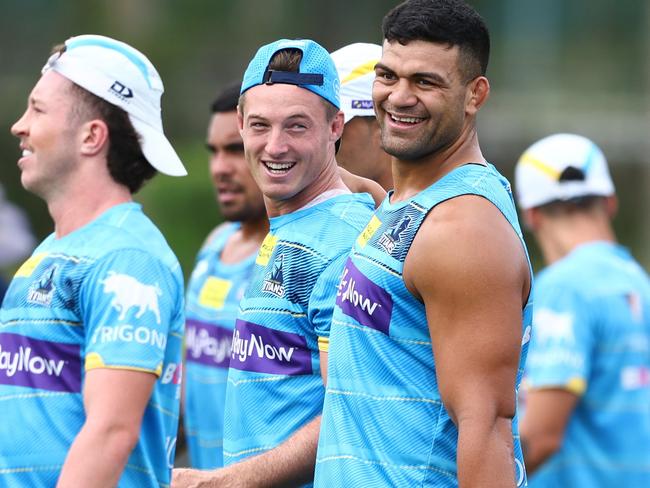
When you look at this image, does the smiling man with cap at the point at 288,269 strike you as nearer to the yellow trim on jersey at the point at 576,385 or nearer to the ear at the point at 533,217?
the yellow trim on jersey at the point at 576,385

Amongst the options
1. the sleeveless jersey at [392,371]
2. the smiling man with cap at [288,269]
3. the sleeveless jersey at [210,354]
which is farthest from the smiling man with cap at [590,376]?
the sleeveless jersey at [392,371]

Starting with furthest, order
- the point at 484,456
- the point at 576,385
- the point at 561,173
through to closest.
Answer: the point at 561,173 < the point at 576,385 < the point at 484,456

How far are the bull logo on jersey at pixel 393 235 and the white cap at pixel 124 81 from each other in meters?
1.36

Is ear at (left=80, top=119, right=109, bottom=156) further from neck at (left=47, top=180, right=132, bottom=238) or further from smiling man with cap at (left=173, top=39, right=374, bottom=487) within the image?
smiling man with cap at (left=173, top=39, right=374, bottom=487)

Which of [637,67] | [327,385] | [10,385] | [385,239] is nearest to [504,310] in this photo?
[385,239]

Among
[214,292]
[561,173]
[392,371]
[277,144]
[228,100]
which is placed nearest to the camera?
[392,371]

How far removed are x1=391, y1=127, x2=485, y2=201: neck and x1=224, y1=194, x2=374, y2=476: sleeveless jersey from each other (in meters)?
0.47

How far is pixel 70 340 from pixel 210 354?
2.00 metres

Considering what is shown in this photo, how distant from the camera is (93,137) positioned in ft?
14.5

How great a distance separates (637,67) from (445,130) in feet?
75.3

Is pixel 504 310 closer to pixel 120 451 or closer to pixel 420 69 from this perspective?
pixel 420 69

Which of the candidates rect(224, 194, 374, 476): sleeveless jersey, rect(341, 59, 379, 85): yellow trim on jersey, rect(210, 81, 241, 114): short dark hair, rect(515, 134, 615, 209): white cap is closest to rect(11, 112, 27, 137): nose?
rect(224, 194, 374, 476): sleeveless jersey

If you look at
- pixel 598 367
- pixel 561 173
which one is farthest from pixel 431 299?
pixel 561 173

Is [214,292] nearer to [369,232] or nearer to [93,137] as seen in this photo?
[93,137]
